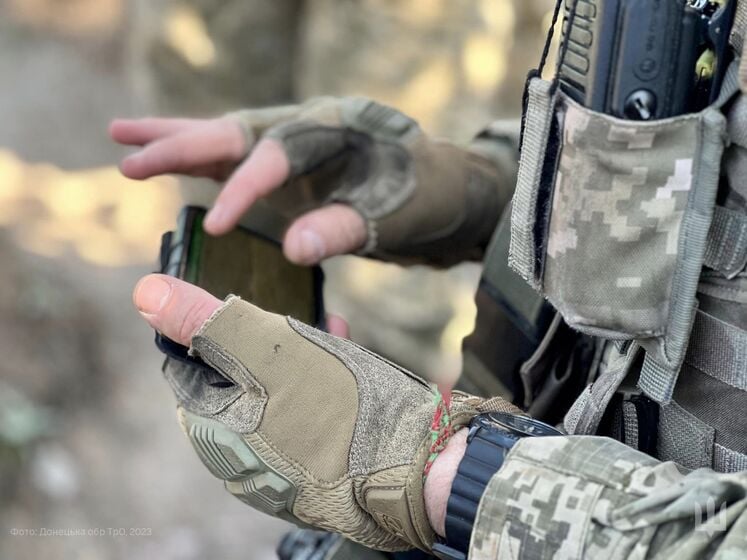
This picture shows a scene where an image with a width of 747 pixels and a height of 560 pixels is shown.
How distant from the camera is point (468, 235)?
1.19 metres

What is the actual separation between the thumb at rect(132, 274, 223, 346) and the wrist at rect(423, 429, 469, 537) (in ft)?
0.72

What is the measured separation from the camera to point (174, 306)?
709mm

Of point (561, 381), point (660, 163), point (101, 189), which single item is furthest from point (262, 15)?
point (660, 163)

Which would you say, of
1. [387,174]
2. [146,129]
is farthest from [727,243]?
[146,129]

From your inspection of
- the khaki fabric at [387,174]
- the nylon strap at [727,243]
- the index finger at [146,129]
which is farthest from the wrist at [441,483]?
the index finger at [146,129]

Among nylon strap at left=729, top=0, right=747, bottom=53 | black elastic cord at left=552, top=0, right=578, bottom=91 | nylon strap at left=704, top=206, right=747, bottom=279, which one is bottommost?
nylon strap at left=704, top=206, right=747, bottom=279

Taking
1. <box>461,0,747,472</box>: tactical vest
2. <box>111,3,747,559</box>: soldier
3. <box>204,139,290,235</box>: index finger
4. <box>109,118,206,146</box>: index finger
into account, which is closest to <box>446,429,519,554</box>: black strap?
<box>111,3,747,559</box>: soldier

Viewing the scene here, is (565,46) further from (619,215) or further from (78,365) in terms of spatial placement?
(78,365)

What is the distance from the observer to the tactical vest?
24.1 inches

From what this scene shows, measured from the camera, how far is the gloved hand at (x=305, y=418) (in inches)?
→ 27.4

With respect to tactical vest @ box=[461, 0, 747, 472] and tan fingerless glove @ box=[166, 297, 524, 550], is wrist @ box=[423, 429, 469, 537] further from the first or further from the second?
tactical vest @ box=[461, 0, 747, 472]

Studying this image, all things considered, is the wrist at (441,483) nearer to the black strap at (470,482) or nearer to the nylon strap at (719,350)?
the black strap at (470,482)

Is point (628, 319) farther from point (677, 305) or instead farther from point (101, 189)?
point (101, 189)

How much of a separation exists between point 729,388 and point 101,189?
2138mm
